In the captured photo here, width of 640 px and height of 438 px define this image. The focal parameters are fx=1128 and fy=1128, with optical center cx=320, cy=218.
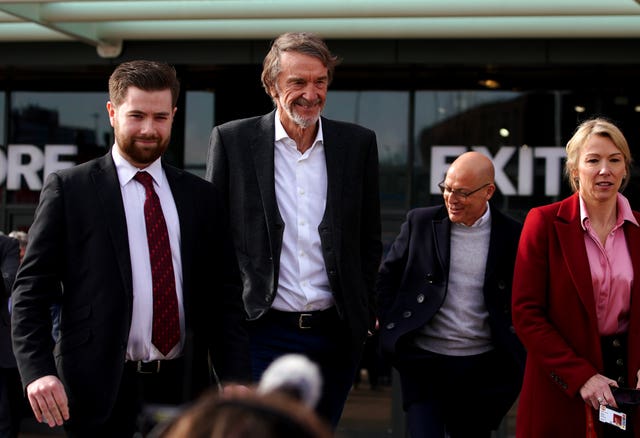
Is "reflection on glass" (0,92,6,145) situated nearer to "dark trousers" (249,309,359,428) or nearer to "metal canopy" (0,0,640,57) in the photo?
"metal canopy" (0,0,640,57)

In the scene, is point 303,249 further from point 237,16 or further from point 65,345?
point 237,16

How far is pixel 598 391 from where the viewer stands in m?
4.45

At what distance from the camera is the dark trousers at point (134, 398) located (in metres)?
3.62

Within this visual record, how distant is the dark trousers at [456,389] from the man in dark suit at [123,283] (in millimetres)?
1538

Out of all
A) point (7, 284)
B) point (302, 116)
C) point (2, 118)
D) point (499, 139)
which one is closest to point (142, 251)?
point (302, 116)

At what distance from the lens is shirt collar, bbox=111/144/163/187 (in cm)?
375

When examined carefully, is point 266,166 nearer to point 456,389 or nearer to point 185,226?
point 185,226

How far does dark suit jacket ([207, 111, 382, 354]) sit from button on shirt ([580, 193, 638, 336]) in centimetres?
90

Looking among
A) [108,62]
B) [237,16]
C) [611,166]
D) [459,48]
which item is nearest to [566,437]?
[611,166]

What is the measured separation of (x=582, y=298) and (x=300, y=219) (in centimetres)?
119

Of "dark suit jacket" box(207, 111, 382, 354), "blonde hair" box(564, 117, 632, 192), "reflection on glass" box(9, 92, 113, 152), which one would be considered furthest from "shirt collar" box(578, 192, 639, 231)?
"reflection on glass" box(9, 92, 113, 152)

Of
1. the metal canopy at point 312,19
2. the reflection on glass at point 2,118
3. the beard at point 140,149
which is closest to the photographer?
the beard at point 140,149

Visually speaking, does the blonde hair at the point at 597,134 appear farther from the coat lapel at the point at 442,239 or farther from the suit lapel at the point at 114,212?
the suit lapel at the point at 114,212

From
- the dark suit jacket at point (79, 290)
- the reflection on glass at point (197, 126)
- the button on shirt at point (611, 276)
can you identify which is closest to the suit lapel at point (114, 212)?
the dark suit jacket at point (79, 290)
